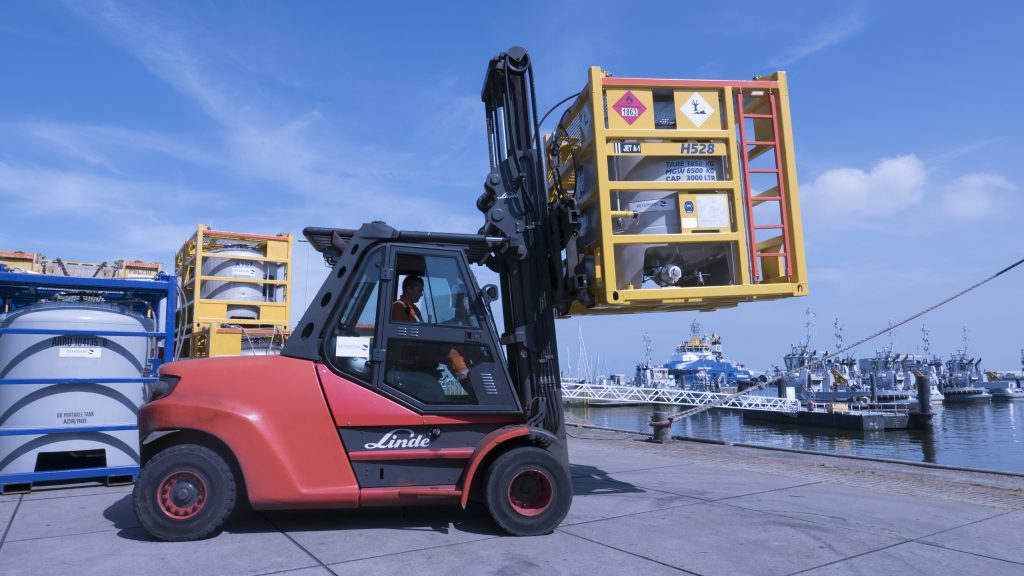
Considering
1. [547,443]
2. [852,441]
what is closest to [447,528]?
[547,443]

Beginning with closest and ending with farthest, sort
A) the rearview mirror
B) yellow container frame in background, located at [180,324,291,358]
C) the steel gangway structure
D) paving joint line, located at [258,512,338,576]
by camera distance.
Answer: paving joint line, located at [258,512,338,576], the rearview mirror, yellow container frame in background, located at [180,324,291,358], the steel gangway structure

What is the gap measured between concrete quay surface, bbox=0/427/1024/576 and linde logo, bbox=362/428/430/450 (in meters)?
0.73

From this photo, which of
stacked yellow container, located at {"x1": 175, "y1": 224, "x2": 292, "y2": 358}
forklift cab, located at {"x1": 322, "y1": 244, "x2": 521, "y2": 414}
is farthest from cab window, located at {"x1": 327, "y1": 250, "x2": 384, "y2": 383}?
stacked yellow container, located at {"x1": 175, "y1": 224, "x2": 292, "y2": 358}

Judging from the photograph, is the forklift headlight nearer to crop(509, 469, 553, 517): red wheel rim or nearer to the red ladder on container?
crop(509, 469, 553, 517): red wheel rim

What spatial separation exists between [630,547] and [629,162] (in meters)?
3.65

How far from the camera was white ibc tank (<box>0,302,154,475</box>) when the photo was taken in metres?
6.96

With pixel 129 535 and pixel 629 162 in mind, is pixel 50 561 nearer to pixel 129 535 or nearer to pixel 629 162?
pixel 129 535

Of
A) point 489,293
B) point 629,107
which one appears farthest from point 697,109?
point 489,293

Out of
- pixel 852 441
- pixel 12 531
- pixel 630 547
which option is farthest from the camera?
pixel 852 441

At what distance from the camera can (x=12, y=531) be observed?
5.32 metres

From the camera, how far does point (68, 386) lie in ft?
23.6

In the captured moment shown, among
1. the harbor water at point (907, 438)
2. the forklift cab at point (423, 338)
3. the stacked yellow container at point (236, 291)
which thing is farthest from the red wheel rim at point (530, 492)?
the harbor water at point (907, 438)

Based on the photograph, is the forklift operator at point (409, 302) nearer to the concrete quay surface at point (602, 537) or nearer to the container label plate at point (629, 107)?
the concrete quay surface at point (602, 537)

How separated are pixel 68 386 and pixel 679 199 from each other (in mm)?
7044
